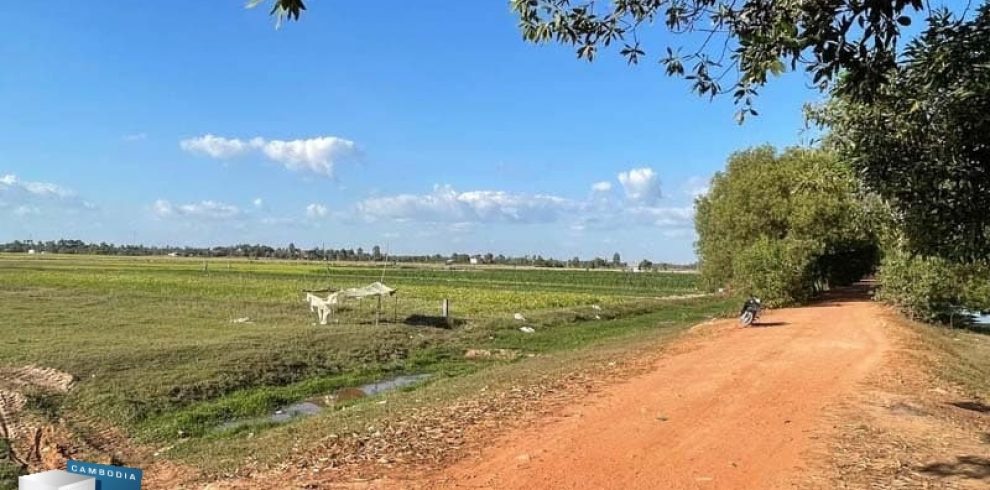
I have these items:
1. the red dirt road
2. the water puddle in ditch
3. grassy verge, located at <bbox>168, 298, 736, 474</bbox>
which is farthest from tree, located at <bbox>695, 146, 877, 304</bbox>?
the water puddle in ditch

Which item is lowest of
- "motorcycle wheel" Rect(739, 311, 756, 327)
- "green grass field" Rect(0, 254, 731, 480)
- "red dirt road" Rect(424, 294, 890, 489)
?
"green grass field" Rect(0, 254, 731, 480)

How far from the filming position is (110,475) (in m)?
2.86

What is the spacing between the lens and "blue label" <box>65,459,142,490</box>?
9.30 feet

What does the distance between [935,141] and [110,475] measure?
6.66 m

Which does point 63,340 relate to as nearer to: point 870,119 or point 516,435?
point 516,435

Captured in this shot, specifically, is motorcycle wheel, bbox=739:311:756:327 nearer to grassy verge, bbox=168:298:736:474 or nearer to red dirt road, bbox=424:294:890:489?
grassy verge, bbox=168:298:736:474

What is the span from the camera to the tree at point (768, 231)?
31.5m

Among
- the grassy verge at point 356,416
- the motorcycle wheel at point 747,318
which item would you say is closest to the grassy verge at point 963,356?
the motorcycle wheel at point 747,318

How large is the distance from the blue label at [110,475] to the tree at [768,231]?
26806 mm

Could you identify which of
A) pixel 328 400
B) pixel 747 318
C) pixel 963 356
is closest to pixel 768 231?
pixel 747 318

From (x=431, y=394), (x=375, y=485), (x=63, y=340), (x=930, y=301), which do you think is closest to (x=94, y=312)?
(x=63, y=340)

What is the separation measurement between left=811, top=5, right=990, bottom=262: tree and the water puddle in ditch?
1091cm

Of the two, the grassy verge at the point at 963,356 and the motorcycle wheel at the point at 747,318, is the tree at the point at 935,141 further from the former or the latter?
the motorcycle wheel at the point at 747,318

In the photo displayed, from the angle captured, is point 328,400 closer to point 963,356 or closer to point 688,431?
point 688,431
